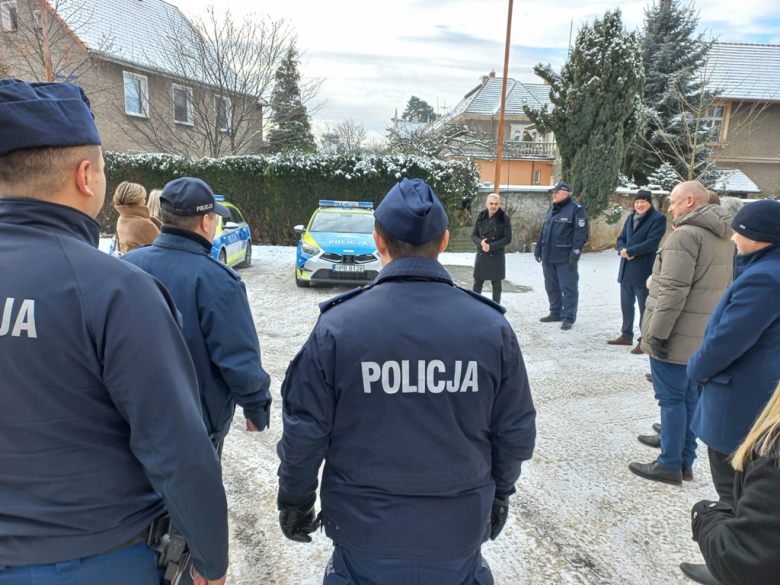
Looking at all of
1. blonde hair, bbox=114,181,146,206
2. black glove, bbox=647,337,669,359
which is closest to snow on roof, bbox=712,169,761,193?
black glove, bbox=647,337,669,359

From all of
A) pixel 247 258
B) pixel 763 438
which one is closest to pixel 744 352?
pixel 763 438

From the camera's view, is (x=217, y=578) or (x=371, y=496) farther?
(x=371, y=496)

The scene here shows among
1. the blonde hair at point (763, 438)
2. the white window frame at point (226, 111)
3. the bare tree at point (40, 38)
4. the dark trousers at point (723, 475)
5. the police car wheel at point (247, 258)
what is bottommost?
the police car wheel at point (247, 258)

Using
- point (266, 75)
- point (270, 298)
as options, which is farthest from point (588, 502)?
point (266, 75)

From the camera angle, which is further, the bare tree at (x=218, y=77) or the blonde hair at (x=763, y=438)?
the bare tree at (x=218, y=77)

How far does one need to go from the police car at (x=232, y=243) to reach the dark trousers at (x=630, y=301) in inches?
259

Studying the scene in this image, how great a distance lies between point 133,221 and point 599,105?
46.6 ft

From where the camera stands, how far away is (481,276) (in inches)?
329

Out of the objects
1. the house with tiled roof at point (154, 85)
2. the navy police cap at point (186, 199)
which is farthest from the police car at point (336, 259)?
the house with tiled roof at point (154, 85)

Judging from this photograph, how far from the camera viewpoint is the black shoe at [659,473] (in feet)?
12.4

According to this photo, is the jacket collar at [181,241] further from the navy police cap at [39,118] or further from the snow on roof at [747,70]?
the snow on roof at [747,70]

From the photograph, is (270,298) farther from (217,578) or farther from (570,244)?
(217,578)

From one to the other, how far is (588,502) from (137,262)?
124 inches

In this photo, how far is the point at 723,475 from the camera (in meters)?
2.62
